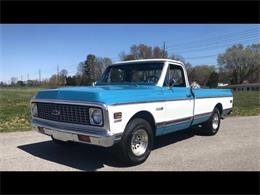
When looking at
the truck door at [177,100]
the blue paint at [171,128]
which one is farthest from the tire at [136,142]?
the truck door at [177,100]

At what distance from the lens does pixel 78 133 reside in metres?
4.98

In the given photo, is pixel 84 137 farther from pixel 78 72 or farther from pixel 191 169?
pixel 78 72

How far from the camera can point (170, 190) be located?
13.9ft

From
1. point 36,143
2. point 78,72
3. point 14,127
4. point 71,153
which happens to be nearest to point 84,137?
point 71,153

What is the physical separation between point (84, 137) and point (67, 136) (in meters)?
0.46

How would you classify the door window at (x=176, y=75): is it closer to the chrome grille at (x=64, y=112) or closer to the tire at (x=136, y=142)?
the tire at (x=136, y=142)

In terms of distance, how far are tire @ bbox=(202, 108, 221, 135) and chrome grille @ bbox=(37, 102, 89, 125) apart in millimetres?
4414

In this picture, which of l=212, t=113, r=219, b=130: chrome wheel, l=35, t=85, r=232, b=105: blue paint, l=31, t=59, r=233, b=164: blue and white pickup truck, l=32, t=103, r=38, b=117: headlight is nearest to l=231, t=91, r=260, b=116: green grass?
l=212, t=113, r=219, b=130: chrome wheel

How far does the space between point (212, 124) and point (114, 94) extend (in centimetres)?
446

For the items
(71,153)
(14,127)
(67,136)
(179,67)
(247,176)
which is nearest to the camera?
(247,176)

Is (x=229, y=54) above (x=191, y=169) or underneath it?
above

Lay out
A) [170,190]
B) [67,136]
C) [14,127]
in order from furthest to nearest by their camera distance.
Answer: [14,127] → [67,136] → [170,190]

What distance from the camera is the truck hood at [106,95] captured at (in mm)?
4743

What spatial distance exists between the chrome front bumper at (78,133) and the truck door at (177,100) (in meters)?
1.73
